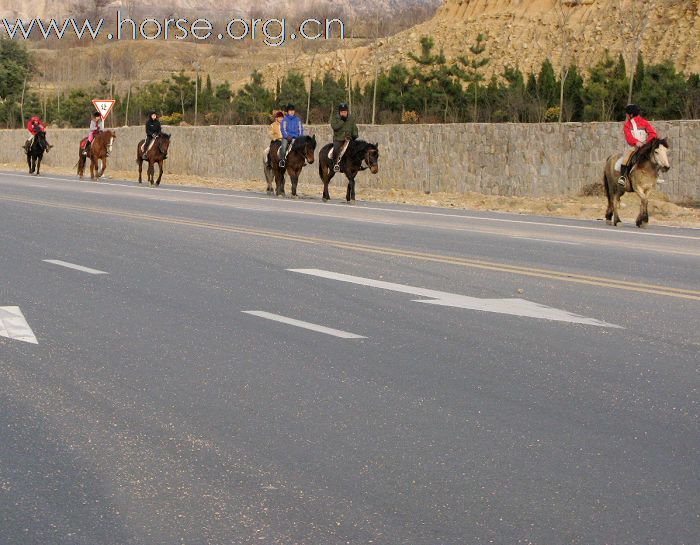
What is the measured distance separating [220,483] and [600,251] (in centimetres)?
1228

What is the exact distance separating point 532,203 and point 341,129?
4.46 metres

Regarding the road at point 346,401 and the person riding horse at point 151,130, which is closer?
the road at point 346,401

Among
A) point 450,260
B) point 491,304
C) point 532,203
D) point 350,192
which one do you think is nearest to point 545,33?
point 532,203

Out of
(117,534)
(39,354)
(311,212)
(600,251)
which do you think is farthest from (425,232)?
(117,534)

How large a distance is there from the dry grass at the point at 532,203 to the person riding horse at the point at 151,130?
2531 millimetres

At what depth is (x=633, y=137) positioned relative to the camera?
2369 centimetres

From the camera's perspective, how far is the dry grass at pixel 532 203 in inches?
1071

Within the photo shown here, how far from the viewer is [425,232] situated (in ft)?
66.9

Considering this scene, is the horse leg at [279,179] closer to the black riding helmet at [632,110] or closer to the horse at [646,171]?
the horse at [646,171]

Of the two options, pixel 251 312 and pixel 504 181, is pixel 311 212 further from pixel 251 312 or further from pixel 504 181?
pixel 251 312

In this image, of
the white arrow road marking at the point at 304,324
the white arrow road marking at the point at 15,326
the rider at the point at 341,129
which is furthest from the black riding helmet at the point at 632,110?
the white arrow road marking at the point at 15,326

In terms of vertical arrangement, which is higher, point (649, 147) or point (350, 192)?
point (649, 147)

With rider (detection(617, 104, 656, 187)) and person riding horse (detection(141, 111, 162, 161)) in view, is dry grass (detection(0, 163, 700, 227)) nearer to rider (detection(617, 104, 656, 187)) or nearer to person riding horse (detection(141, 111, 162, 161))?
rider (detection(617, 104, 656, 187))

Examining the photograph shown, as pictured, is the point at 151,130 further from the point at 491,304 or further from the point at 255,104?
the point at 255,104
